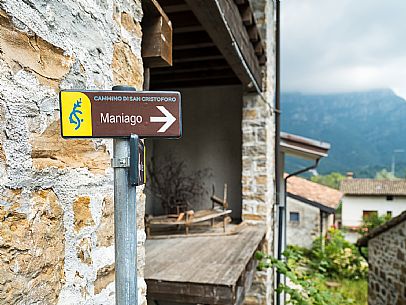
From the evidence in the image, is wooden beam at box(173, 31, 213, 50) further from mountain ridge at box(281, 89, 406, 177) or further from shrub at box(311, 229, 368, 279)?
mountain ridge at box(281, 89, 406, 177)

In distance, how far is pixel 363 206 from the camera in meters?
19.7

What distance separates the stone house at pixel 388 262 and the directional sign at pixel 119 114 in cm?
476

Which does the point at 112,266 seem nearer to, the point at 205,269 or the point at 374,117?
the point at 205,269

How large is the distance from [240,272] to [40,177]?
1.64 meters

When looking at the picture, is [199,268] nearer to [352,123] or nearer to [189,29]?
[189,29]

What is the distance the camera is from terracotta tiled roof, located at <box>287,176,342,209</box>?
1330 cm

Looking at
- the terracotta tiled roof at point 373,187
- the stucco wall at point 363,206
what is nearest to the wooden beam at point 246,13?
the terracotta tiled roof at point 373,187

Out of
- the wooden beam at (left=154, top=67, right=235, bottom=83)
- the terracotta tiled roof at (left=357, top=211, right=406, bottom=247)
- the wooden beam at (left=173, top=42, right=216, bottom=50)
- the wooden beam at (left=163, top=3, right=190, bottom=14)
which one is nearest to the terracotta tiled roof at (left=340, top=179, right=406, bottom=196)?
the terracotta tiled roof at (left=357, top=211, right=406, bottom=247)

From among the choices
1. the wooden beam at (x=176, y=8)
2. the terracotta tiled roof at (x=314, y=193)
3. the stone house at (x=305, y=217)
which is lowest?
the stone house at (x=305, y=217)

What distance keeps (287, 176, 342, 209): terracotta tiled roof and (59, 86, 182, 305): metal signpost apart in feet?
42.1

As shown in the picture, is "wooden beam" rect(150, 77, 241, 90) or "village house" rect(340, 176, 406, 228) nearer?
"wooden beam" rect(150, 77, 241, 90)

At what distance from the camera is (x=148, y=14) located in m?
1.29

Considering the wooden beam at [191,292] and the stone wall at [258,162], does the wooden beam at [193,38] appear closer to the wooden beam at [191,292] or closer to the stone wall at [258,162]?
the stone wall at [258,162]

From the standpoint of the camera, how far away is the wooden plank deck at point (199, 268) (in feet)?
6.35
